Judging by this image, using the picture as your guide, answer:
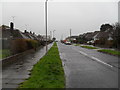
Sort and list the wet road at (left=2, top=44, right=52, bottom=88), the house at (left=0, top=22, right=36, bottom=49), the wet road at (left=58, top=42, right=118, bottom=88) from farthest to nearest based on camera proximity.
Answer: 1. the house at (left=0, top=22, right=36, bottom=49)
2. the wet road at (left=2, top=44, right=52, bottom=88)
3. the wet road at (left=58, top=42, right=118, bottom=88)

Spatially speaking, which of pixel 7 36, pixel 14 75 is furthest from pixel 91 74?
pixel 7 36

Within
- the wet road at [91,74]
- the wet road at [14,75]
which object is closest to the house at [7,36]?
the wet road at [14,75]

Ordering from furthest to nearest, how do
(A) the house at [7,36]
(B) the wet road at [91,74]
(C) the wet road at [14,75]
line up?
(A) the house at [7,36] → (C) the wet road at [14,75] → (B) the wet road at [91,74]

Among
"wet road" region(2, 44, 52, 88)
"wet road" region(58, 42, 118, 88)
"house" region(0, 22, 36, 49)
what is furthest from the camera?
"house" region(0, 22, 36, 49)

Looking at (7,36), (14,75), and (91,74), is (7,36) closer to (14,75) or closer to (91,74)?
(14,75)

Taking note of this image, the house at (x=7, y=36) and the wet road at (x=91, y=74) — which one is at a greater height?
the house at (x=7, y=36)

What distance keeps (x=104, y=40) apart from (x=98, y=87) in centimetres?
4490

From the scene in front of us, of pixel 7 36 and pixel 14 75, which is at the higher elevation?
pixel 7 36

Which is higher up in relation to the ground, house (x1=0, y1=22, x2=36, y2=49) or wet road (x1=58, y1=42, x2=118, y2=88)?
house (x1=0, y1=22, x2=36, y2=49)

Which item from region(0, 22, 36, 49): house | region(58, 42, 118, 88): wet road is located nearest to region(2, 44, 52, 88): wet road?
region(58, 42, 118, 88): wet road

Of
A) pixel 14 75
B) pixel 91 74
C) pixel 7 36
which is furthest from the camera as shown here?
pixel 7 36

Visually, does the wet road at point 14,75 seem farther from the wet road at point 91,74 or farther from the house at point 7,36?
the house at point 7,36

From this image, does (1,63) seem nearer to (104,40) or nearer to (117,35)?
(117,35)

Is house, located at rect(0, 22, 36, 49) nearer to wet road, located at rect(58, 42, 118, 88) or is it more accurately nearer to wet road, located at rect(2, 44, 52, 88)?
wet road, located at rect(2, 44, 52, 88)
